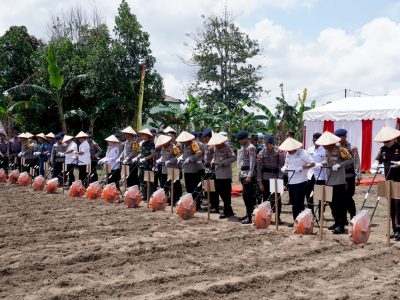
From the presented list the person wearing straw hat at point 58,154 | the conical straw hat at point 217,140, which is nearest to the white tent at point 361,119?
the person wearing straw hat at point 58,154

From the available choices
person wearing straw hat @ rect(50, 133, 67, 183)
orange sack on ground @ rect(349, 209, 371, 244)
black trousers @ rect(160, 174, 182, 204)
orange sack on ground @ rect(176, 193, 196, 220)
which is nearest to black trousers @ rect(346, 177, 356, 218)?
orange sack on ground @ rect(349, 209, 371, 244)

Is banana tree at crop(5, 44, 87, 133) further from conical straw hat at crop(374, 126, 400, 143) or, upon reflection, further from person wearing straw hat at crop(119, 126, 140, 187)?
conical straw hat at crop(374, 126, 400, 143)

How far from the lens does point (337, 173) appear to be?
350 inches

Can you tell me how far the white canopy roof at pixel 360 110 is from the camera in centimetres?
1819

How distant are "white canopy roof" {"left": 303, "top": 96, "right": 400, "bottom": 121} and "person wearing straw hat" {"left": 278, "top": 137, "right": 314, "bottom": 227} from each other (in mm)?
9802

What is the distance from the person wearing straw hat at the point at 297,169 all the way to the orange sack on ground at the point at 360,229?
1628 mm

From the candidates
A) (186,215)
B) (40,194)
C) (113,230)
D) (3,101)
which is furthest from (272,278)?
(3,101)

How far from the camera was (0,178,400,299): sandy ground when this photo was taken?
5516 millimetres

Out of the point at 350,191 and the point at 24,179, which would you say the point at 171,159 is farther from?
the point at 24,179

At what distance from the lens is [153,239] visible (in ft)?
26.9

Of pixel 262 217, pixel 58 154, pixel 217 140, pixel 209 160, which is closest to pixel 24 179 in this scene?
pixel 58 154

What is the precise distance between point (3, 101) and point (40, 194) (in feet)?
29.6

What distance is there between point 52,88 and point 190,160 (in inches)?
557

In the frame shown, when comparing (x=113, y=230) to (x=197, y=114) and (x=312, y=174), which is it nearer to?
(x=312, y=174)
